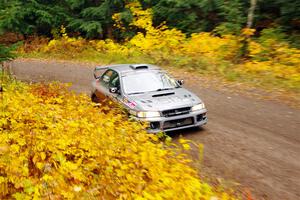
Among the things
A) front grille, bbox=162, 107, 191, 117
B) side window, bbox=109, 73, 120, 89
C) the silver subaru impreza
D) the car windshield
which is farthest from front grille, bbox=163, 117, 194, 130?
side window, bbox=109, 73, 120, 89

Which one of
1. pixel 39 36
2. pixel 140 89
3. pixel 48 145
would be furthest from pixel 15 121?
pixel 39 36

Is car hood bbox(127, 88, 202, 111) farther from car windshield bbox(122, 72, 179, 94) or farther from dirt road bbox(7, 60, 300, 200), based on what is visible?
dirt road bbox(7, 60, 300, 200)

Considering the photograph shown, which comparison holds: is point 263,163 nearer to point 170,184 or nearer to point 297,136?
point 297,136

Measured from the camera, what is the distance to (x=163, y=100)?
8961 millimetres

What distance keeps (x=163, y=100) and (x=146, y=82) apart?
117cm

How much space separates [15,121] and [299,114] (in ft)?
26.4

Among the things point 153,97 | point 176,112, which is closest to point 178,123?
point 176,112

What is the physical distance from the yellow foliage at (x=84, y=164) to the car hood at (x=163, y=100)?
1.06 m

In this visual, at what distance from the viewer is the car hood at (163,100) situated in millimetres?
8648

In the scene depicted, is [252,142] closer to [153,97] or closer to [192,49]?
[153,97]

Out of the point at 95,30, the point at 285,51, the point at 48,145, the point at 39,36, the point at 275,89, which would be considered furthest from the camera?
the point at 39,36

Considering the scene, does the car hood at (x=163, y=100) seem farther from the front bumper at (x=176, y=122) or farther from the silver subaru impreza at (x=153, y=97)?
the front bumper at (x=176, y=122)

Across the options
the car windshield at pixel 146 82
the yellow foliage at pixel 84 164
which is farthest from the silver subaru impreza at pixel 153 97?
the yellow foliage at pixel 84 164

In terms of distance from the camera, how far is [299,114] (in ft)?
34.9
